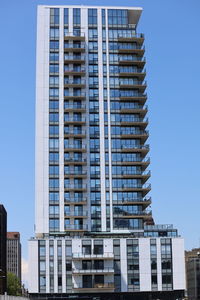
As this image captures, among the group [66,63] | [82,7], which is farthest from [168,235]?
[82,7]

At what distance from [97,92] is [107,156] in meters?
15.5

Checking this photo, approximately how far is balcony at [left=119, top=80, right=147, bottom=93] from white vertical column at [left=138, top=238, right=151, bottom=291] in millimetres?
37632

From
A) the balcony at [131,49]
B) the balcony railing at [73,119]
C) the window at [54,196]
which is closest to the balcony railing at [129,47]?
the balcony at [131,49]

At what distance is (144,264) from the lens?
140 m

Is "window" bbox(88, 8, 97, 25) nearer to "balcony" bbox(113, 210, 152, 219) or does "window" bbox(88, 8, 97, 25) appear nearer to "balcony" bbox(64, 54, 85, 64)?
"balcony" bbox(64, 54, 85, 64)

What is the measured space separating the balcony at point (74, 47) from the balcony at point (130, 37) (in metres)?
9.17

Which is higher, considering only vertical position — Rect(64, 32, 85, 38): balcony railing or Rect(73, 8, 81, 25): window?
Rect(73, 8, 81, 25): window

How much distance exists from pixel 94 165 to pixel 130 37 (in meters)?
33.0

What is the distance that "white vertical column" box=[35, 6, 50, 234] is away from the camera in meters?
150

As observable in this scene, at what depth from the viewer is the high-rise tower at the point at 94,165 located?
139500 mm

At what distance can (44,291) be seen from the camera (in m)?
139

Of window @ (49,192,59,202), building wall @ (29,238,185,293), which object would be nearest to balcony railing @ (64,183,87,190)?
window @ (49,192,59,202)

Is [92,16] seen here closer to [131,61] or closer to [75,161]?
[131,61]

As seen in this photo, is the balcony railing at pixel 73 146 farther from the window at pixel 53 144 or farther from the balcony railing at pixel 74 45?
the balcony railing at pixel 74 45
